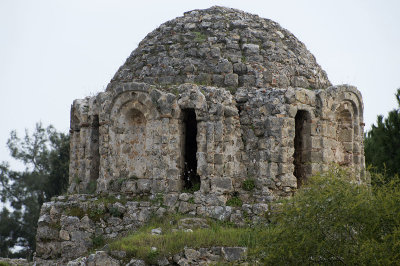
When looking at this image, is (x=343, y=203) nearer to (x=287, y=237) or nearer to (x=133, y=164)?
(x=287, y=237)

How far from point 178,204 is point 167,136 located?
166 centimetres

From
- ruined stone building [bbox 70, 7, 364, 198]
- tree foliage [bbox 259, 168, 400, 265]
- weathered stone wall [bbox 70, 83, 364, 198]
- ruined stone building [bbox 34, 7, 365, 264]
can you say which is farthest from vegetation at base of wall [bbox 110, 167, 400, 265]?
ruined stone building [bbox 70, 7, 364, 198]

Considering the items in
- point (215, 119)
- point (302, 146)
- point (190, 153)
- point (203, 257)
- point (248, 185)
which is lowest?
point (203, 257)

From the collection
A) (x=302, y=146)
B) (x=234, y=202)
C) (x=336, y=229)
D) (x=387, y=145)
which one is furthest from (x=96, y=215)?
(x=387, y=145)

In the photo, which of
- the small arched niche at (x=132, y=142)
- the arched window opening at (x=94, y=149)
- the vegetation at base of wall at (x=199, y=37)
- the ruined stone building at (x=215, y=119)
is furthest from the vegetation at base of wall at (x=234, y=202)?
the vegetation at base of wall at (x=199, y=37)

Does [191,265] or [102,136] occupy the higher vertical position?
[102,136]

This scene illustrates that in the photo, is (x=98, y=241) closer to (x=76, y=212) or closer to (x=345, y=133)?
(x=76, y=212)

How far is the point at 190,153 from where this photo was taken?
54.3 feet

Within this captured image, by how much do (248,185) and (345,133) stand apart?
3381 millimetres

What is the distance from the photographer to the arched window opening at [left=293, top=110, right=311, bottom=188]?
15383 millimetres

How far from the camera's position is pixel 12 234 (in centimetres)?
3306

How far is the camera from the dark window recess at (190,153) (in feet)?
50.7

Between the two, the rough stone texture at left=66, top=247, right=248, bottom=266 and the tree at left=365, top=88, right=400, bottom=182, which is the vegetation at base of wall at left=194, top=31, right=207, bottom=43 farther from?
the tree at left=365, top=88, right=400, bottom=182

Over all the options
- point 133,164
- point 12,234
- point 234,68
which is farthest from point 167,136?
point 12,234
